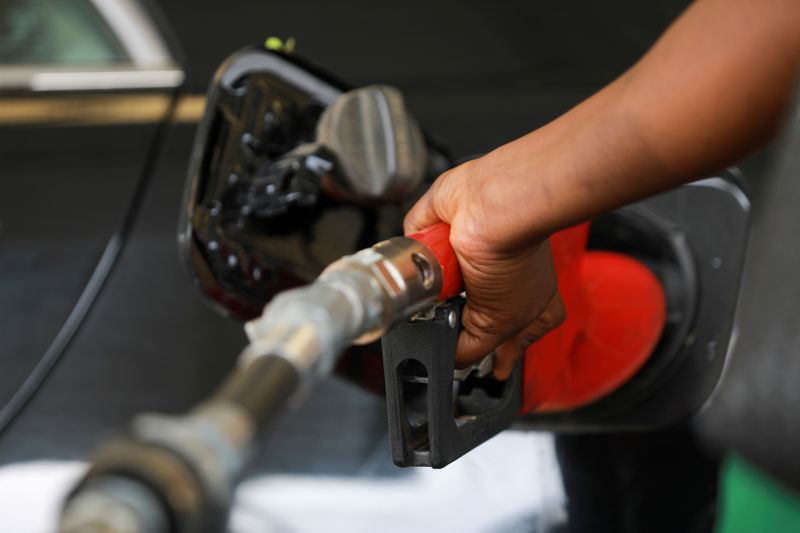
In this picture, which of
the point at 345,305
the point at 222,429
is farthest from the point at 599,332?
the point at 222,429

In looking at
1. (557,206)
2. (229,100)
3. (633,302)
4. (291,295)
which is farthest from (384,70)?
(291,295)

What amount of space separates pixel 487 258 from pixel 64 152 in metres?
0.64

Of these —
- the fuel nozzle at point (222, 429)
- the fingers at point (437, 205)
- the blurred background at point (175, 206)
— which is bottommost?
the blurred background at point (175, 206)

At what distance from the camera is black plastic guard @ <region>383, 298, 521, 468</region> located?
678 mm

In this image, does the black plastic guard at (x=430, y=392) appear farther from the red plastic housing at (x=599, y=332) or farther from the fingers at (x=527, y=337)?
the red plastic housing at (x=599, y=332)

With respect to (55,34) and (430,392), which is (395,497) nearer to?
(430,392)

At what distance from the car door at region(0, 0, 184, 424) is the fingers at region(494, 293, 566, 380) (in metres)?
0.50

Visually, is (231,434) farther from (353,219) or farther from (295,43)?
(295,43)

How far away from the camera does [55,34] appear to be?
1.22m

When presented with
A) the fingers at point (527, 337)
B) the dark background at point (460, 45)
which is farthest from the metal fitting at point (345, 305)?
the dark background at point (460, 45)

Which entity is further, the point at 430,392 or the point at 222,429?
the point at 430,392

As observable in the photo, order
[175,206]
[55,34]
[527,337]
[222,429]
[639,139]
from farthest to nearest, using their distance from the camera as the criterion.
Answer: [55,34] < [175,206] < [527,337] < [639,139] < [222,429]

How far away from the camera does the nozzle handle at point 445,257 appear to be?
667 millimetres

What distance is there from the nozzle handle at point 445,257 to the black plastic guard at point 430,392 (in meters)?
0.01
